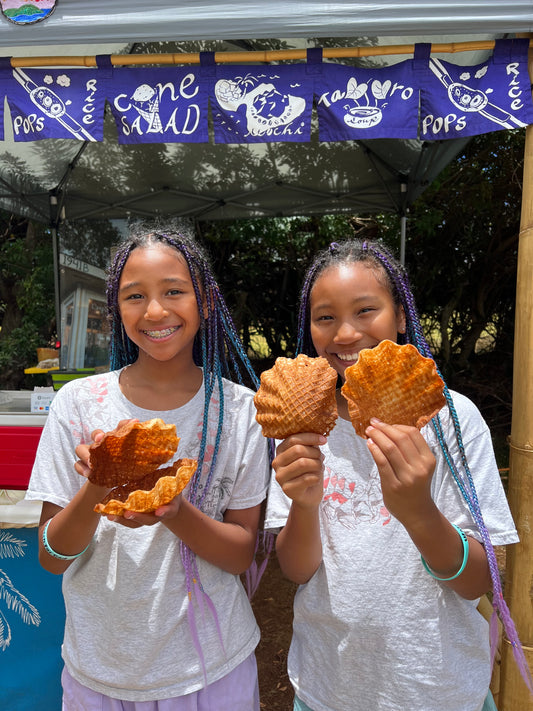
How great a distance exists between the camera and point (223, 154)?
538 centimetres

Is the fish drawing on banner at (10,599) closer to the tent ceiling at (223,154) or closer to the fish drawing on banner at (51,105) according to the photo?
the fish drawing on banner at (51,105)

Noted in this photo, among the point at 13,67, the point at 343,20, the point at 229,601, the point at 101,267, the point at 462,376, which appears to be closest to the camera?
the point at 229,601

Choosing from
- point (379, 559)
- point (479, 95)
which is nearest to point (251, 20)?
point (479, 95)

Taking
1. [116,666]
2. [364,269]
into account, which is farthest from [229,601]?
[364,269]

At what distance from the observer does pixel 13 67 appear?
2.45 m

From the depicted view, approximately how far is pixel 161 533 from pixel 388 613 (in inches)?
25.7

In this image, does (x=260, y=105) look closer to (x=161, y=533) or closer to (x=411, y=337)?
(x=411, y=337)

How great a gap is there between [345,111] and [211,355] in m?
1.65

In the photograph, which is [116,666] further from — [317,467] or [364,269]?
[364,269]

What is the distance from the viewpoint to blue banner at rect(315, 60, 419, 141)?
2.52 meters

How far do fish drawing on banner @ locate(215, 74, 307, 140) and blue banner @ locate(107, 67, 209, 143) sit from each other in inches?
4.4

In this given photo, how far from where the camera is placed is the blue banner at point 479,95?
234cm

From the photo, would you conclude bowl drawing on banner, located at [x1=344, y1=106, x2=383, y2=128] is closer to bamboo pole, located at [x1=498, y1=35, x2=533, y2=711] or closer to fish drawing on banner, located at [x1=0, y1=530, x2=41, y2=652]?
bamboo pole, located at [x1=498, y1=35, x2=533, y2=711]

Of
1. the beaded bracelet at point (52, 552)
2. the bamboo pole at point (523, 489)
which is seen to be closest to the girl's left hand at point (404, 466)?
the beaded bracelet at point (52, 552)
